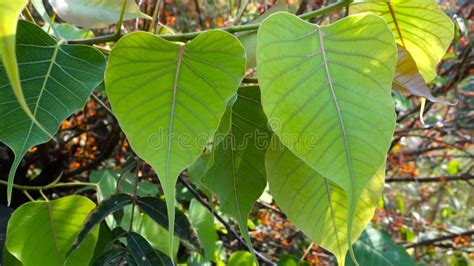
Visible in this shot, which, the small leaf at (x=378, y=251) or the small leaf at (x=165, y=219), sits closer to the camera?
the small leaf at (x=165, y=219)

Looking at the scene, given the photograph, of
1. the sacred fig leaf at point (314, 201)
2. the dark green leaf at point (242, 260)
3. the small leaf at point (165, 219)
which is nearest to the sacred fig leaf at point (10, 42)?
the sacred fig leaf at point (314, 201)

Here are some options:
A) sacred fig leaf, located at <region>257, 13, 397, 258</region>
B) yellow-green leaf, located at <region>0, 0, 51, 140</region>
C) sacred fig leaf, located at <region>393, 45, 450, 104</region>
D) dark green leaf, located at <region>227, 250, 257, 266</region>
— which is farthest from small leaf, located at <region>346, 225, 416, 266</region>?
yellow-green leaf, located at <region>0, 0, 51, 140</region>

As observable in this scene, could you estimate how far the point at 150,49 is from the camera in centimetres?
43

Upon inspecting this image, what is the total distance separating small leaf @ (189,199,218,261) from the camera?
3.03 feet

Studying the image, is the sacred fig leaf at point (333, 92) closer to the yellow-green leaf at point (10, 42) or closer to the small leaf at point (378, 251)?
the yellow-green leaf at point (10, 42)

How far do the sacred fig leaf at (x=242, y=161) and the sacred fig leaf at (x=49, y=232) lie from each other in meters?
0.15

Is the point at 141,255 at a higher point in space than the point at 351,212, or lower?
lower

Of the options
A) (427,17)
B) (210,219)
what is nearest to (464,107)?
(210,219)

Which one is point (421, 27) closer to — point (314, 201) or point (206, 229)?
point (314, 201)

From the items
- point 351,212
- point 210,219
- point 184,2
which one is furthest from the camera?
point 184,2

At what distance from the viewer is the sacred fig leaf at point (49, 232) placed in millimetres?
589

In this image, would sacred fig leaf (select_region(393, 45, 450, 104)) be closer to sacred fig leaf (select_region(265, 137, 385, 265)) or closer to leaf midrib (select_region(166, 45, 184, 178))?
sacred fig leaf (select_region(265, 137, 385, 265))

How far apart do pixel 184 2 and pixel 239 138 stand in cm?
134

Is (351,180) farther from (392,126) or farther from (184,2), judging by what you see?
(184,2)
